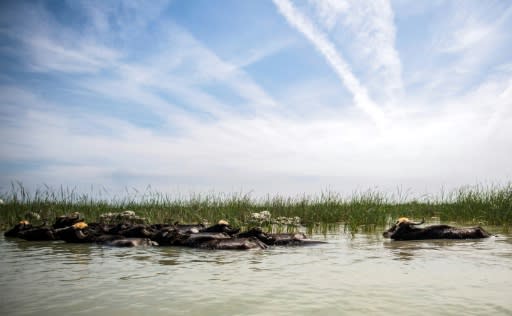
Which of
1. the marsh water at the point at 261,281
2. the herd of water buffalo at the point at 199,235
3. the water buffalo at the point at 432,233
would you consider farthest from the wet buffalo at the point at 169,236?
the water buffalo at the point at 432,233

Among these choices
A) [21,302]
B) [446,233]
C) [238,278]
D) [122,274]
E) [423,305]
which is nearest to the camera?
[423,305]

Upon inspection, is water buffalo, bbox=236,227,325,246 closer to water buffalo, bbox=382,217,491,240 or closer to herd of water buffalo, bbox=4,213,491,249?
herd of water buffalo, bbox=4,213,491,249

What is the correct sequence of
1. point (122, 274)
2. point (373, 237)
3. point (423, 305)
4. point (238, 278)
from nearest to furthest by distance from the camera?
point (423, 305), point (238, 278), point (122, 274), point (373, 237)

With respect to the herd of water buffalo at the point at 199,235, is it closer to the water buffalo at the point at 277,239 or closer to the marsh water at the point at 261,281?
the water buffalo at the point at 277,239

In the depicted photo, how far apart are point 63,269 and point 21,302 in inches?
61.7

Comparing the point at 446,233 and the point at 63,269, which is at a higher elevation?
the point at 446,233

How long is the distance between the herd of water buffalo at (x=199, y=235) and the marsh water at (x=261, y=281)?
353mm

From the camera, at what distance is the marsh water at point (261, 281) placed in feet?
11.1

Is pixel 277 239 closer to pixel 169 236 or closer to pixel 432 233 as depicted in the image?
pixel 169 236

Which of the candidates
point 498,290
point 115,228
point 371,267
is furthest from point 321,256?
point 115,228

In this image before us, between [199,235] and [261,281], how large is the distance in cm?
301

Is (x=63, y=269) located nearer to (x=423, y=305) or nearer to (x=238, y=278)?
(x=238, y=278)

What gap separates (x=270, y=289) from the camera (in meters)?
3.92

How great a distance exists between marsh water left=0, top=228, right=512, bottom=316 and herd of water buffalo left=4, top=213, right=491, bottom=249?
1.16ft
